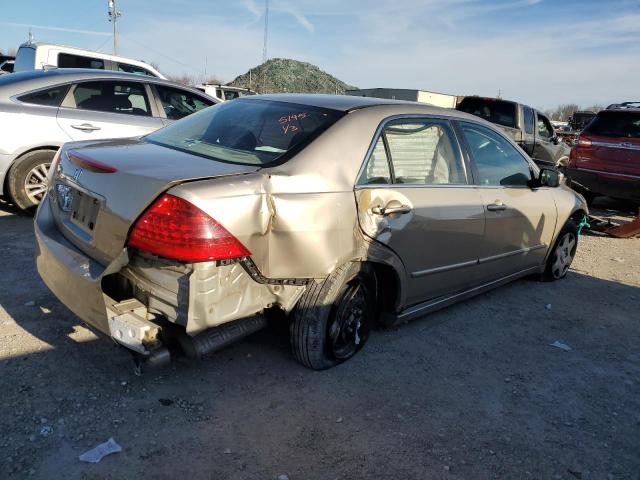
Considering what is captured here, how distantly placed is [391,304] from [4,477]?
2.31 metres

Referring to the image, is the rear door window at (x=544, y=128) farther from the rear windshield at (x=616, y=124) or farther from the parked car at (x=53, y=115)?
Answer: the parked car at (x=53, y=115)

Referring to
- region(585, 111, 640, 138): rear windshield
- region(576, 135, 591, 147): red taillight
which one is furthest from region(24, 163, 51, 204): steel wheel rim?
region(585, 111, 640, 138): rear windshield

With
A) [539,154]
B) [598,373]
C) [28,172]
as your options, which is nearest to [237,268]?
[598,373]

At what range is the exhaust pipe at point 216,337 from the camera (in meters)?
2.54

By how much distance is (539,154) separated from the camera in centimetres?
1202

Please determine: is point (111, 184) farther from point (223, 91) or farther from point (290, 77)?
point (290, 77)

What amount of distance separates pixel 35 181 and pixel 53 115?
0.74 metres

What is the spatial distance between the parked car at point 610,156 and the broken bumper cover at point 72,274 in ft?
26.9

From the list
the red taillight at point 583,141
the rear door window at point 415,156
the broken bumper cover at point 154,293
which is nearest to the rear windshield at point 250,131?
the rear door window at point 415,156

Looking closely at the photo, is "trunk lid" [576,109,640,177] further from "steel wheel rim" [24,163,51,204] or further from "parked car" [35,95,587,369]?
"steel wheel rim" [24,163,51,204]

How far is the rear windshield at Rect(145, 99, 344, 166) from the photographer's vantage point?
2959 millimetres

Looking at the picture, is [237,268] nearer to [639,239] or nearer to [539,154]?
[639,239]

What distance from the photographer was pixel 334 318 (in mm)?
3072

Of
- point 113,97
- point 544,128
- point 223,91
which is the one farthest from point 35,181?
point 223,91
